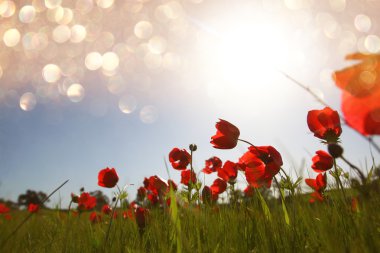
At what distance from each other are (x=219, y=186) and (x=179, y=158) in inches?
26.0

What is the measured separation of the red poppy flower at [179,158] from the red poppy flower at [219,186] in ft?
1.72

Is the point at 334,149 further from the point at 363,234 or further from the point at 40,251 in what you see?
the point at 40,251

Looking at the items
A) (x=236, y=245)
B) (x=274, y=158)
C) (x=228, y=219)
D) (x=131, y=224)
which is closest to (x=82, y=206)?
(x=131, y=224)

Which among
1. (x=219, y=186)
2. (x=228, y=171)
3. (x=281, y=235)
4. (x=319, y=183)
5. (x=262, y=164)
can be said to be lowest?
(x=281, y=235)

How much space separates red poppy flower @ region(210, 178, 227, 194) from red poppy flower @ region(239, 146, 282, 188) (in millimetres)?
1259

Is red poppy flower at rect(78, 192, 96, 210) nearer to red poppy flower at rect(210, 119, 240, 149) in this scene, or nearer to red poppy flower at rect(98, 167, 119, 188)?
red poppy flower at rect(98, 167, 119, 188)

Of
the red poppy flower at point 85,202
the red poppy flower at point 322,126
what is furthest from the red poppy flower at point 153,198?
the red poppy flower at point 322,126

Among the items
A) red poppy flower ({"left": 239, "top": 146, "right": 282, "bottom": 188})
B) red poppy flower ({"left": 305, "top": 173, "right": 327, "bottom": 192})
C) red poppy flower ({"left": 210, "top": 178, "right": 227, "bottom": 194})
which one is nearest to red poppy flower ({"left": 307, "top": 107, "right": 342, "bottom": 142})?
red poppy flower ({"left": 239, "top": 146, "right": 282, "bottom": 188})

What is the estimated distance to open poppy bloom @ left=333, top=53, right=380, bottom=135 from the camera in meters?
0.70

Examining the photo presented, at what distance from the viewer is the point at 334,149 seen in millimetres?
885

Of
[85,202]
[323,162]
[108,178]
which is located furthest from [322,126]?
[85,202]

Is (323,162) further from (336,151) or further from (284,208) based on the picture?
(336,151)

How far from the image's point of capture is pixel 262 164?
6.26 feet

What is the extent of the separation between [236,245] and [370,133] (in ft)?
3.77
